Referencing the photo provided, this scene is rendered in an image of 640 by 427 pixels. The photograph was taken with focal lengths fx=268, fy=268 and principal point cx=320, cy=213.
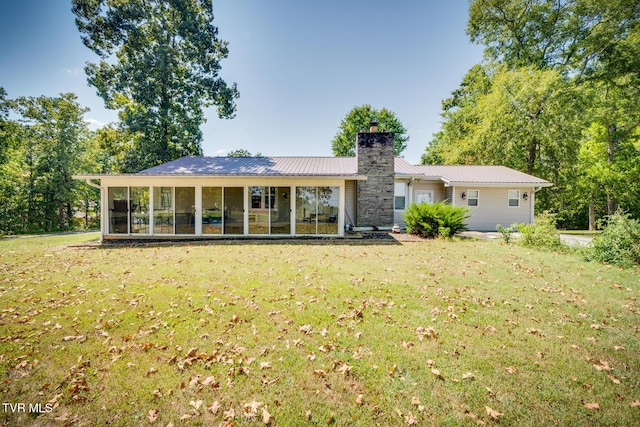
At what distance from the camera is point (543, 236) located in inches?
394

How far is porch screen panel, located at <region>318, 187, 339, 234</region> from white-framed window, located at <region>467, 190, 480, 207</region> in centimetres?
924

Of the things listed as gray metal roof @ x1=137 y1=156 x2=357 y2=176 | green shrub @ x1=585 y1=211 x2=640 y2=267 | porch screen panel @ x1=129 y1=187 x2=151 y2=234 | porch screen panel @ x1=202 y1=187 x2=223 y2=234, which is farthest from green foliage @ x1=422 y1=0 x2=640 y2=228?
porch screen panel @ x1=129 y1=187 x2=151 y2=234

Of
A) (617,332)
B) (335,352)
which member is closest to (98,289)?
(335,352)

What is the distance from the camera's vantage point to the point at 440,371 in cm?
300

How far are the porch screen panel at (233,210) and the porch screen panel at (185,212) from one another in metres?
1.55

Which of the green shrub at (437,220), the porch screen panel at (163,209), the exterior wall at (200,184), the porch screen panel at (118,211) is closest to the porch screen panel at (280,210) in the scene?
the exterior wall at (200,184)

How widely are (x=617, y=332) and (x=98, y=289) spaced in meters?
9.02

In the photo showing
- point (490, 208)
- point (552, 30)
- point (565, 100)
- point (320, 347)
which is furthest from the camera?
point (552, 30)

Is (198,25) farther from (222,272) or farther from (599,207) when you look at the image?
(599,207)

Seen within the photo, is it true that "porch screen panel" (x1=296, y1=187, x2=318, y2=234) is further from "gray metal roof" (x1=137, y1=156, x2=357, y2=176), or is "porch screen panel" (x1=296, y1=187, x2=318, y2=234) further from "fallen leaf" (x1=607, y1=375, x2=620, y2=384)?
"fallen leaf" (x1=607, y1=375, x2=620, y2=384)

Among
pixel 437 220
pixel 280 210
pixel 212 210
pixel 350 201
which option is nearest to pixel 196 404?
pixel 280 210

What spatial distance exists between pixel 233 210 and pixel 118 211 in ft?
17.8

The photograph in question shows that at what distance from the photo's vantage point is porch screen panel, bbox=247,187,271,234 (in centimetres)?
1243

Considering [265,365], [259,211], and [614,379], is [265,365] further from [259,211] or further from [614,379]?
[259,211]
